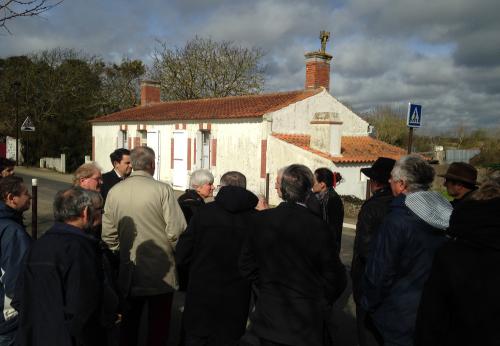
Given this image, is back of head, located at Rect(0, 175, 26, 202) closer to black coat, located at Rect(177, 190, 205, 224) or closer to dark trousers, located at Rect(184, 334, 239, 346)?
black coat, located at Rect(177, 190, 205, 224)

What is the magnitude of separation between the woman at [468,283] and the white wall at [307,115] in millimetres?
13825

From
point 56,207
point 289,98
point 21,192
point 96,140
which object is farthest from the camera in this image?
point 96,140

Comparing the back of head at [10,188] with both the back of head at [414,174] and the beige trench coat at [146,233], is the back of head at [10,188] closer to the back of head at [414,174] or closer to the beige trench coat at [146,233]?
the beige trench coat at [146,233]

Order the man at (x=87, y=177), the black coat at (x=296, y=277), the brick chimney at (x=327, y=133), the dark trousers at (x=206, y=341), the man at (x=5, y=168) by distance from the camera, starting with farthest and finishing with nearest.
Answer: the brick chimney at (x=327, y=133)
the man at (x=5, y=168)
the man at (x=87, y=177)
the dark trousers at (x=206, y=341)
the black coat at (x=296, y=277)

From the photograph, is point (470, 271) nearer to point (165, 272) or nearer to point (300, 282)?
point (300, 282)

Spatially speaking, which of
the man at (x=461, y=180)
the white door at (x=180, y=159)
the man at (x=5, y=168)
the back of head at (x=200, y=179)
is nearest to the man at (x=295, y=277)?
the back of head at (x=200, y=179)

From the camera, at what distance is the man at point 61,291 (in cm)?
246

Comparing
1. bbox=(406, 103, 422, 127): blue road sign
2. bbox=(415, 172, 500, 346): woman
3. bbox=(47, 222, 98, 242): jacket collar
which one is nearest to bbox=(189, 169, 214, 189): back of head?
bbox=(47, 222, 98, 242): jacket collar

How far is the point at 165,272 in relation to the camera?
3689mm

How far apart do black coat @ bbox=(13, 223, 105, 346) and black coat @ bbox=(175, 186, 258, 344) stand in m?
0.92

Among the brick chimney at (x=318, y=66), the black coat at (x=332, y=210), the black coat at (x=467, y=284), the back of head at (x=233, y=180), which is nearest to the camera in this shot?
the black coat at (x=467, y=284)

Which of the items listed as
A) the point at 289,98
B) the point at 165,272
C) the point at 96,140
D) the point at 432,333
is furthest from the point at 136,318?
the point at 96,140

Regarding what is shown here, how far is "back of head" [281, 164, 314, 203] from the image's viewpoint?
2934 mm

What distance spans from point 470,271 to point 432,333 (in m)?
0.35
